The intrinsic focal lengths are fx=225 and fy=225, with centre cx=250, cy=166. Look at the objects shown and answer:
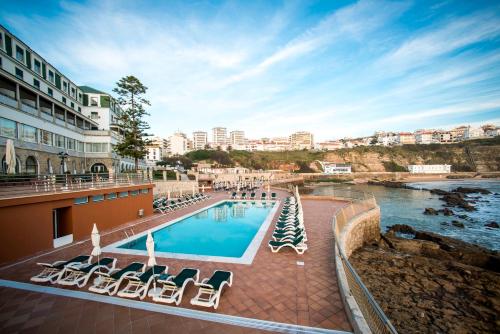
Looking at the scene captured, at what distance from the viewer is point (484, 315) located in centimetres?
775

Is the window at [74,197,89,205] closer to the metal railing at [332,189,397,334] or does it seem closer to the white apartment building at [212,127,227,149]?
the metal railing at [332,189,397,334]

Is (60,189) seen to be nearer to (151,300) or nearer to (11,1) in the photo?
(151,300)

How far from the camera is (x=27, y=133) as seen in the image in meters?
20.0

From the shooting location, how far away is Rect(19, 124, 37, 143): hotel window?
19302 millimetres

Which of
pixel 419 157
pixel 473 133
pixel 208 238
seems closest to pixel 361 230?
pixel 208 238

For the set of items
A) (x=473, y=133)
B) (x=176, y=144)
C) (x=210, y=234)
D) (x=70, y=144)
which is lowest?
(x=210, y=234)

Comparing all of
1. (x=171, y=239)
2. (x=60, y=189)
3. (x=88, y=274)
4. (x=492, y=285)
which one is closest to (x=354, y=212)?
(x=492, y=285)

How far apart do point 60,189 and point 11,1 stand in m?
18.6

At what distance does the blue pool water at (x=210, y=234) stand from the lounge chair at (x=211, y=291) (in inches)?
117

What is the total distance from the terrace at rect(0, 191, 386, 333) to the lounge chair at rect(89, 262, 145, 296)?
0.68 ft

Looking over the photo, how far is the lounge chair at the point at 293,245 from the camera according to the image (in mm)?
8298

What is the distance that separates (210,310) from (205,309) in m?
0.12

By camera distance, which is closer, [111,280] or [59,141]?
[111,280]

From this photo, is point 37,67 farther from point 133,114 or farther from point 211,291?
point 211,291
